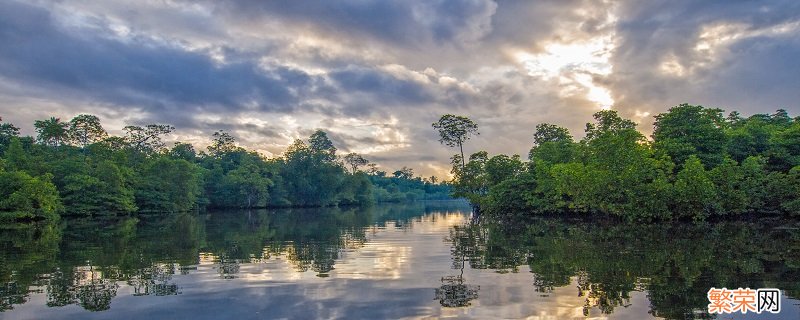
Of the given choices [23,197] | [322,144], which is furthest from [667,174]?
[322,144]

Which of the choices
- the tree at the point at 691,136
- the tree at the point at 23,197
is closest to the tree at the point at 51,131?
the tree at the point at 23,197

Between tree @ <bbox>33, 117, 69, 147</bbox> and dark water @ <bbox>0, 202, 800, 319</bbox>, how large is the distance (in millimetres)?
65697

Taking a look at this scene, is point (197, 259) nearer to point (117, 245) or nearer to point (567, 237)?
point (117, 245)

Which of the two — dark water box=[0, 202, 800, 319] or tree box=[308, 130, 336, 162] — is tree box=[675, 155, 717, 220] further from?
tree box=[308, 130, 336, 162]

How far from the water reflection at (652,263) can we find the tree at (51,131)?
257ft

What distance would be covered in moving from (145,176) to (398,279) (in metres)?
83.9

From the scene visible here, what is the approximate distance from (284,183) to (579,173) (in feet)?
315

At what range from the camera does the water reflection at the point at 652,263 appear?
12.3 metres

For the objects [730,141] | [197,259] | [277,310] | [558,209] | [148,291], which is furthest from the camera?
[558,209]

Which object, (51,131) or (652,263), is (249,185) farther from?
(652,263)

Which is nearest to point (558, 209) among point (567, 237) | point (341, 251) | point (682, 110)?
point (682, 110)

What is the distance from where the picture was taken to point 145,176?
87.4 meters

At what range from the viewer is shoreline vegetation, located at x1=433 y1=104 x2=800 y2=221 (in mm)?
37969

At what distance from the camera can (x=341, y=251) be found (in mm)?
23406
